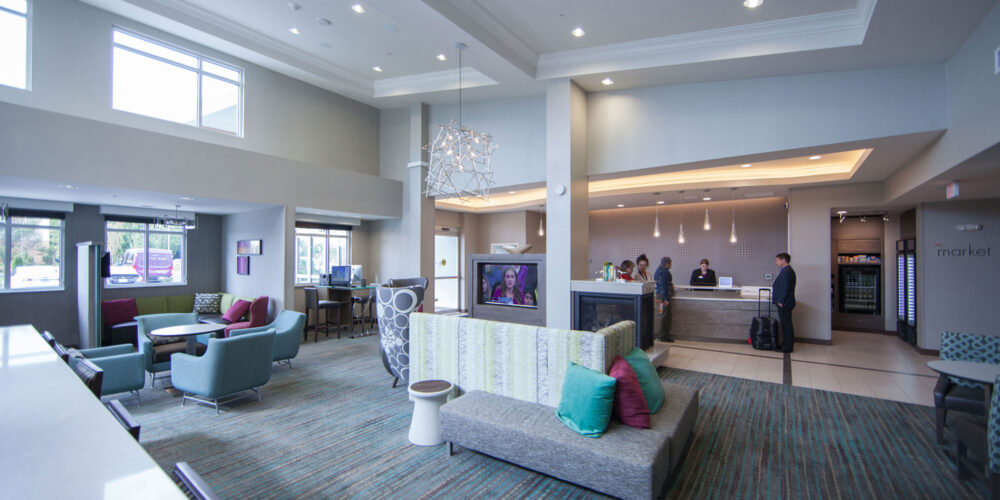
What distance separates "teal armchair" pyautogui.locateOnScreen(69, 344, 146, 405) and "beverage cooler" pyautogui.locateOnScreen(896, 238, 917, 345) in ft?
36.2

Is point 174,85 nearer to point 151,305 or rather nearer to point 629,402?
point 151,305

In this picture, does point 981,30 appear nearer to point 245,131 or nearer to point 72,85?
point 245,131

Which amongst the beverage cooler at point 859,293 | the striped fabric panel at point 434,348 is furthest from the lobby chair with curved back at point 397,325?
the beverage cooler at point 859,293

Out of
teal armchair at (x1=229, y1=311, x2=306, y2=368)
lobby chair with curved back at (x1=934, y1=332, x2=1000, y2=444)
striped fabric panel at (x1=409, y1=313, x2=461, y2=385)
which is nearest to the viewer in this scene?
lobby chair with curved back at (x1=934, y1=332, x2=1000, y2=444)

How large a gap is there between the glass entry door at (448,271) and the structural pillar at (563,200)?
6311 mm

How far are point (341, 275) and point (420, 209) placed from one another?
7.13ft

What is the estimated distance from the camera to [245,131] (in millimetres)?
7570

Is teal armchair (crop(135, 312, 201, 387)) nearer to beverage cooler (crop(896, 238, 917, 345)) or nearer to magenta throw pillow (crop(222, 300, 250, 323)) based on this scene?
magenta throw pillow (crop(222, 300, 250, 323))

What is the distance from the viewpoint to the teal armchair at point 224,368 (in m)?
4.32

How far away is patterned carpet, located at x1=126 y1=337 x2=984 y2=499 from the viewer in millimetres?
2936

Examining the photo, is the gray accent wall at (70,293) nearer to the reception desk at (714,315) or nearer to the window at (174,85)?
the window at (174,85)

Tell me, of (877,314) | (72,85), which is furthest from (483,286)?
(877,314)

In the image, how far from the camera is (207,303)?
27.3 ft

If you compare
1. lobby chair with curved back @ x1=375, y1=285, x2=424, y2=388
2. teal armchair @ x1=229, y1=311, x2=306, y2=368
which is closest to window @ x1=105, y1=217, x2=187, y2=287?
teal armchair @ x1=229, y1=311, x2=306, y2=368
